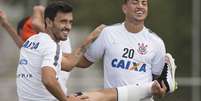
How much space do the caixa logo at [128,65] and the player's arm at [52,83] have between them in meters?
1.49

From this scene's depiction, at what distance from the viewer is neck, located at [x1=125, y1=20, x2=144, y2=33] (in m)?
10.6

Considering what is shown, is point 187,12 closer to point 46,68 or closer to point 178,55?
point 178,55

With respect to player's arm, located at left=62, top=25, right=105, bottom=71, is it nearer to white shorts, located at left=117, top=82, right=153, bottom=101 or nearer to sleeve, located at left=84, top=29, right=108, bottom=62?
sleeve, located at left=84, top=29, right=108, bottom=62

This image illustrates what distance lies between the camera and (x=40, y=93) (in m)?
9.48

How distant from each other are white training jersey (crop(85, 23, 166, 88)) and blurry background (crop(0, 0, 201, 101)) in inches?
359

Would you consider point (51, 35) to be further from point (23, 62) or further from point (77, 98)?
point (77, 98)

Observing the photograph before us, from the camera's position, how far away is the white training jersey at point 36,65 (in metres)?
9.28

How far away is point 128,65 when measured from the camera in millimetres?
10531

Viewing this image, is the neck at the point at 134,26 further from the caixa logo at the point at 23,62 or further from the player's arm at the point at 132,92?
the caixa logo at the point at 23,62

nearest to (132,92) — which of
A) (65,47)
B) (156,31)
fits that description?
(65,47)

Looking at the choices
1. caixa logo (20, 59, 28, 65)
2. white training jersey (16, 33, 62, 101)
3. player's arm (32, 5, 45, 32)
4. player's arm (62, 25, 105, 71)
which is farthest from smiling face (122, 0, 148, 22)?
caixa logo (20, 59, 28, 65)

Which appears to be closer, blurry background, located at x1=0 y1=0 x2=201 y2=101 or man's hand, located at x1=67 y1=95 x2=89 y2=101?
man's hand, located at x1=67 y1=95 x2=89 y2=101

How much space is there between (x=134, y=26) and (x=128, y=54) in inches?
10.8

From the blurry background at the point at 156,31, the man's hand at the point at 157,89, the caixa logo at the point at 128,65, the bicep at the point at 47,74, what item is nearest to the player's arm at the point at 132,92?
the man's hand at the point at 157,89
